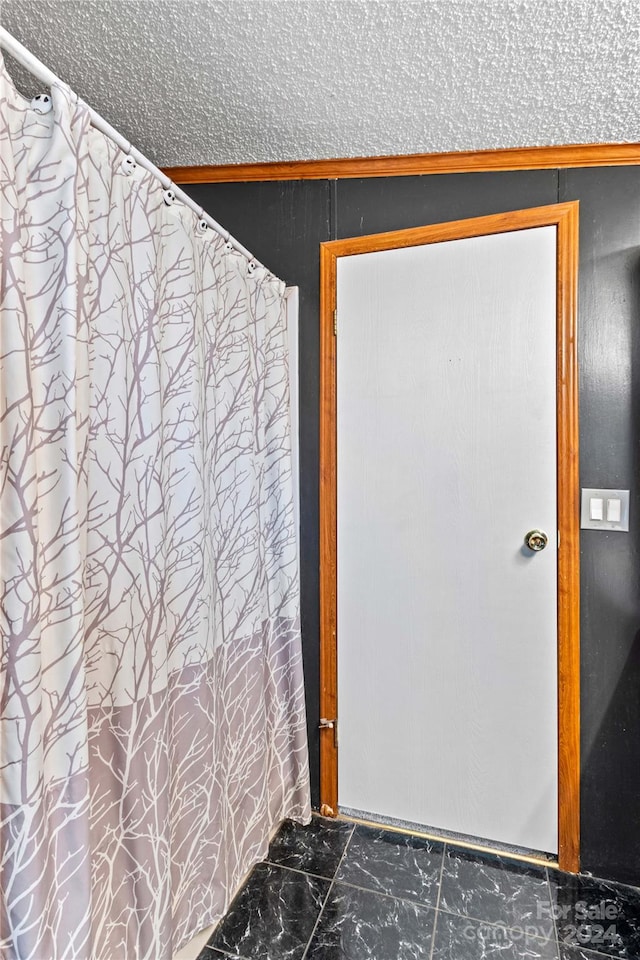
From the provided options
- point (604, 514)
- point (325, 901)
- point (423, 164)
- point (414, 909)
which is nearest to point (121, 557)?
point (325, 901)

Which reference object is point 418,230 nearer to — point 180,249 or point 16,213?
point 180,249

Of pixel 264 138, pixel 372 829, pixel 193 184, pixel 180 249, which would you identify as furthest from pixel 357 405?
pixel 372 829

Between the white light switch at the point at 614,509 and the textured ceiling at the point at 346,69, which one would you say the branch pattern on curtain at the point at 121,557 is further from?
the white light switch at the point at 614,509

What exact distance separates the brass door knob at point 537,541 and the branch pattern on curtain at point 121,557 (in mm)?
872

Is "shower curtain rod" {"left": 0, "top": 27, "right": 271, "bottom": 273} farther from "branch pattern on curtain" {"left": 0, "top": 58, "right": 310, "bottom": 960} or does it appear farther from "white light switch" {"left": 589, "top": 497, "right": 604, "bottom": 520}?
"white light switch" {"left": 589, "top": 497, "right": 604, "bottom": 520}

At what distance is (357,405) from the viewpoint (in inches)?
68.4

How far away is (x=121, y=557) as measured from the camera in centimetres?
98

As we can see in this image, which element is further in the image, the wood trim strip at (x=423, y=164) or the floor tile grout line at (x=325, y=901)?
the wood trim strip at (x=423, y=164)

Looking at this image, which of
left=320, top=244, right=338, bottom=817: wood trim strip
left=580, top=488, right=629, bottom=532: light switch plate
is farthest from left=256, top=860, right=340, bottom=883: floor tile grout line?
left=580, top=488, right=629, bottom=532: light switch plate

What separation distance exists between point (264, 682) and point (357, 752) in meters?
0.49

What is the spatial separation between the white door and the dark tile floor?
130 mm

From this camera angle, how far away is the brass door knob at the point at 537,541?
1552mm

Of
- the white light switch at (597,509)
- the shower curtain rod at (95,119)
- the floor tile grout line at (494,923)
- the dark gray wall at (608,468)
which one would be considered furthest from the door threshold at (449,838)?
the shower curtain rod at (95,119)

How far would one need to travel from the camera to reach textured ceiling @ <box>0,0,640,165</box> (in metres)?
1.13
